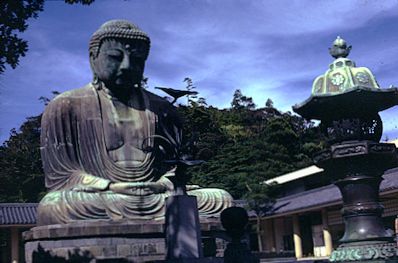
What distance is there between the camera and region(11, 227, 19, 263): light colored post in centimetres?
2427

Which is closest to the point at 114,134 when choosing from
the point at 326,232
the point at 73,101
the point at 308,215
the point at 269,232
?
the point at 73,101

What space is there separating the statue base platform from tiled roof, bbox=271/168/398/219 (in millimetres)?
13211

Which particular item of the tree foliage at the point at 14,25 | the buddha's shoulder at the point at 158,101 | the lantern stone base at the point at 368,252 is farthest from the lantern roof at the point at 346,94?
the buddha's shoulder at the point at 158,101

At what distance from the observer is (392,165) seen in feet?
19.6

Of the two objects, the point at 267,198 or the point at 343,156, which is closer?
the point at 343,156

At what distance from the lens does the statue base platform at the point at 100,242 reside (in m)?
9.28

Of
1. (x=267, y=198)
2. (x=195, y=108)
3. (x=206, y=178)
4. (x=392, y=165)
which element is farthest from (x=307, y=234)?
(x=392, y=165)

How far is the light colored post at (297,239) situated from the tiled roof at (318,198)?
1.02m

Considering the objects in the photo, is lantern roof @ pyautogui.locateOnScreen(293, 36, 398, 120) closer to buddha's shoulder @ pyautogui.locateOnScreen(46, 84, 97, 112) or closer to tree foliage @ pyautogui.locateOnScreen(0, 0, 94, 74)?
tree foliage @ pyautogui.locateOnScreen(0, 0, 94, 74)

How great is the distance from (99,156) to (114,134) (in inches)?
20.9

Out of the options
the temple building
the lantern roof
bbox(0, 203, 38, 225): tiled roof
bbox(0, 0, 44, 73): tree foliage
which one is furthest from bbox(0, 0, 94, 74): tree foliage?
bbox(0, 203, 38, 225): tiled roof

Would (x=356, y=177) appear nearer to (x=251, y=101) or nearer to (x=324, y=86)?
(x=324, y=86)

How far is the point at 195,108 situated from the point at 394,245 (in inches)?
1238

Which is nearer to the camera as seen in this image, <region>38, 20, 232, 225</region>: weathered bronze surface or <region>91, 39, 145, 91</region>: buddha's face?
<region>38, 20, 232, 225</region>: weathered bronze surface
